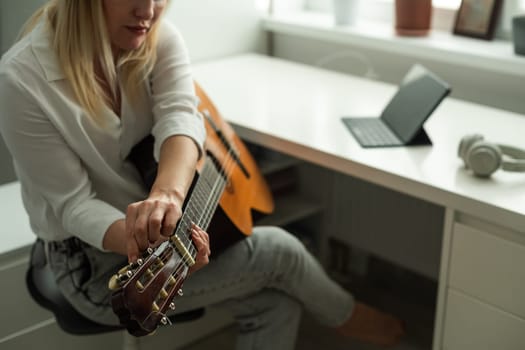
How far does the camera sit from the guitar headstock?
84cm

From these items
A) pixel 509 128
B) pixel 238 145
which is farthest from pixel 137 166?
pixel 509 128

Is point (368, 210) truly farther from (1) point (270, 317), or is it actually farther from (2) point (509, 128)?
(1) point (270, 317)

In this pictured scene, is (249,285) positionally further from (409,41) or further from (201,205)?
(409,41)

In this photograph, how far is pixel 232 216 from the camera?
4.45 feet

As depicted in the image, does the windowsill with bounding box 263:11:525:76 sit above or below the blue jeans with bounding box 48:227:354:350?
above

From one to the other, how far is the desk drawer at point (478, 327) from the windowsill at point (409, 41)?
682 millimetres

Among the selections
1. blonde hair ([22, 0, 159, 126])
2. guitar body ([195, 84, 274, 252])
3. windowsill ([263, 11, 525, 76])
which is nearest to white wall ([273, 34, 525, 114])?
windowsill ([263, 11, 525, 76])

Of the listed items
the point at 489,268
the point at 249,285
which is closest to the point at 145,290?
the point at 249,285

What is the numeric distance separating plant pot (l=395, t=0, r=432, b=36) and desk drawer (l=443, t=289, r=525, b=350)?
2.98 ft

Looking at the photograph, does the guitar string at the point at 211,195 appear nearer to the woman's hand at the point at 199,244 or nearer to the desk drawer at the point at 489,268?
the woman's hand at the point at 199,244

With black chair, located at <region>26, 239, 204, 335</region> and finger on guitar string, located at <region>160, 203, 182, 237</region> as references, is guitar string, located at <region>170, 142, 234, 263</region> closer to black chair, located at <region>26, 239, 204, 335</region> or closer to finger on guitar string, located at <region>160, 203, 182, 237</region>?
finger on guitar string, located at <region>160, 203, 182, 237</region>

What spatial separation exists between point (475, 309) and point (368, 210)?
2.86 feet

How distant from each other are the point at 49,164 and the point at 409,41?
1108mm

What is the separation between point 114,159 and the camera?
129 centimetres
